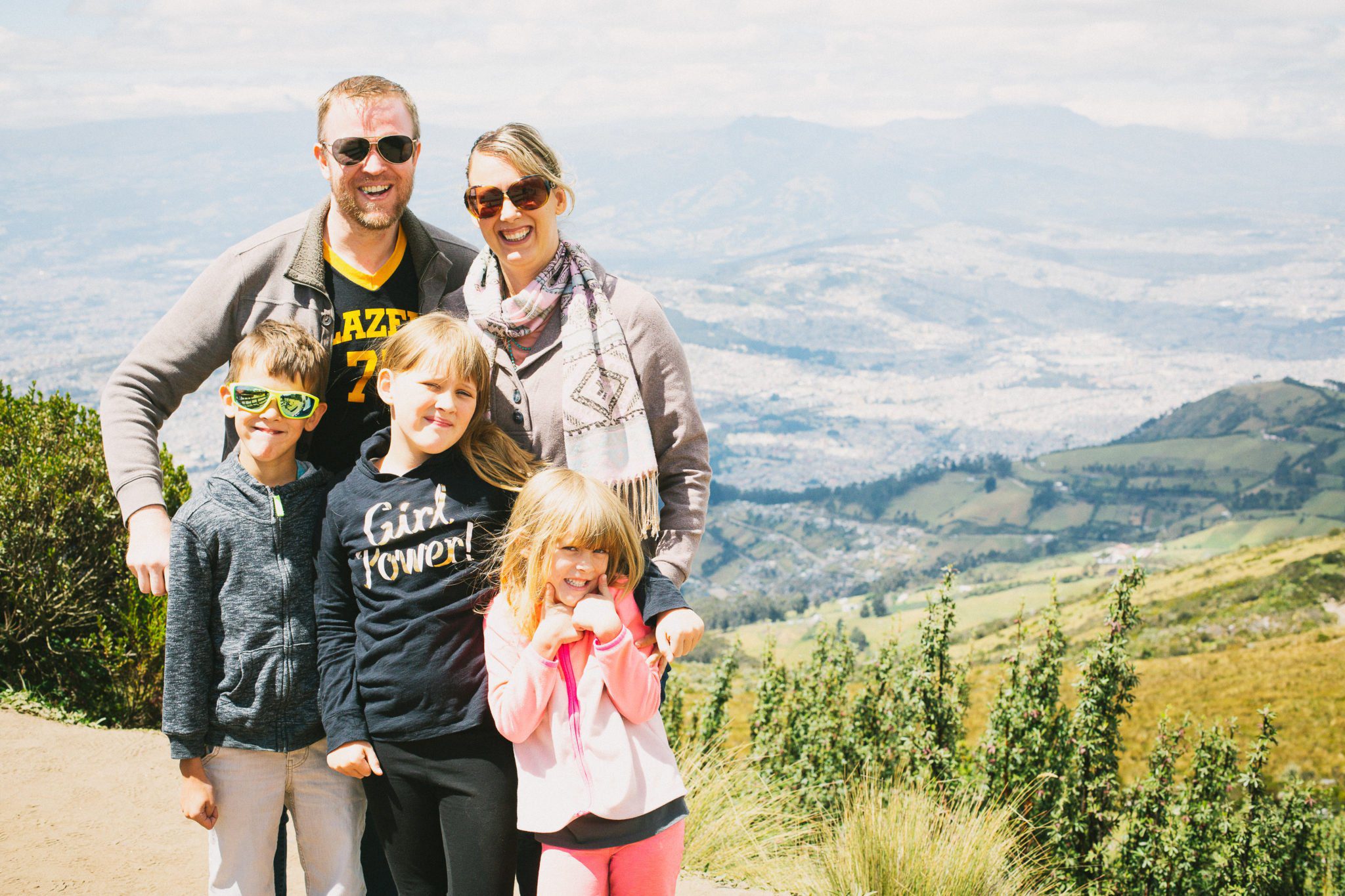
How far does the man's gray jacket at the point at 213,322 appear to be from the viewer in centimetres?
305

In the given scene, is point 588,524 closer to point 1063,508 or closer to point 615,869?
point 615,869

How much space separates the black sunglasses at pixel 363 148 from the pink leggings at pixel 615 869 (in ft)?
7.57

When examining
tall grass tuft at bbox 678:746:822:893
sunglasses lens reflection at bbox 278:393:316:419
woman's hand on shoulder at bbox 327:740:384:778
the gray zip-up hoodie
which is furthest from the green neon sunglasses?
tall grass tuft at bbox 678:746:822:893

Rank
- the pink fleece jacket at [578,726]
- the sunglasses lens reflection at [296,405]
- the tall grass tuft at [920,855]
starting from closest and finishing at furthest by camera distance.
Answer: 1. the pink fleece jacket at [578,726]
2. the sunglasses lens reflection at [296,405]
3. the tall grass tuft at [920,855]

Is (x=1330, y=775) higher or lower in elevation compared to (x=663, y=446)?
lower

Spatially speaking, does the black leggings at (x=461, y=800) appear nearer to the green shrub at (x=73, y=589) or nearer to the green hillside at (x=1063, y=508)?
the green shrub at (x=73, y=589)

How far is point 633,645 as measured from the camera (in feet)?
8.24

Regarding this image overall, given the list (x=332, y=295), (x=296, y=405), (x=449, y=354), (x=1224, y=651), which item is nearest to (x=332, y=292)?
(x=332, y=295)

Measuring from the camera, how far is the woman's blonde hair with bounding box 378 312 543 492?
267 centimetres

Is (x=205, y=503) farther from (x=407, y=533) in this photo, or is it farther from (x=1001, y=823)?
(x=1001, y=823)

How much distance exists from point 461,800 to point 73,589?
581cm

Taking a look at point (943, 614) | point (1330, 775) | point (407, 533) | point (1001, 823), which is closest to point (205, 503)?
point (407, 533)

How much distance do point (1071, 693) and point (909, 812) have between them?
29.6m

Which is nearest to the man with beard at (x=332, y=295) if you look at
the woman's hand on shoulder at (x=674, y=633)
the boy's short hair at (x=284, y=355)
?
the boy's short hair at (x=284, y=355)
